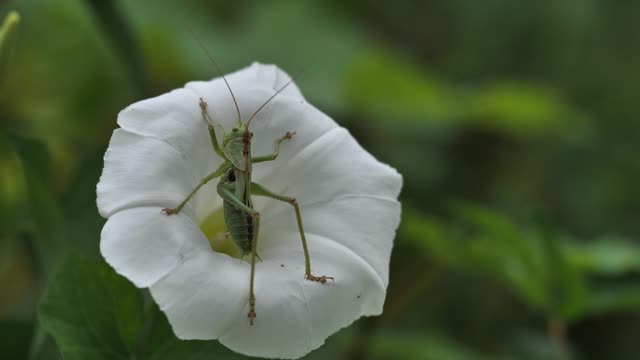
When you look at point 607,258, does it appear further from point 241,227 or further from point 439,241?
point 241,227

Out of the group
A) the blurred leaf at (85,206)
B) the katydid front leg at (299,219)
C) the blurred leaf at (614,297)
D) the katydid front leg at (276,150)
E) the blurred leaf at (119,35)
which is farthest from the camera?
the blurred leaf at (614,297)

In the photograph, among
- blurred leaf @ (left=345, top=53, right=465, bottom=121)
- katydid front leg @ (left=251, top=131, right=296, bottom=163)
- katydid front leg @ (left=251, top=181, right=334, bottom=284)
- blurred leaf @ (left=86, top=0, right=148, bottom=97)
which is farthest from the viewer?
blurred leaf @ (left=345, top=53, right=465, bottom=121)

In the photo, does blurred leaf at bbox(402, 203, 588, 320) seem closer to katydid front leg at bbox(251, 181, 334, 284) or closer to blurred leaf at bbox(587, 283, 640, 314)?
blurred leaf at bbox(587, 283, 640, 314)

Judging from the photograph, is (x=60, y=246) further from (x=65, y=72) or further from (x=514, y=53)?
(x=514, y=53)

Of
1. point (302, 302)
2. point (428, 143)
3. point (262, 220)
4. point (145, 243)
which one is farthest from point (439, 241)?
point (428, 143)

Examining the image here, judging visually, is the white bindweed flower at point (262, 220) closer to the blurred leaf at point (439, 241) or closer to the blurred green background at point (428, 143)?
the blurred green background at point (428, 143)

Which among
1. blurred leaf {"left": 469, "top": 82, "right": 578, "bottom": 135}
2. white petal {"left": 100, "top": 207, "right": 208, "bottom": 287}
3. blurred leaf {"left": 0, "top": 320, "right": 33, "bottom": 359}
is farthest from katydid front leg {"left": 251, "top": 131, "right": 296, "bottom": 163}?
blurred leaf {"left": 469, "top": 82, "right": 578, "bottom": 135}

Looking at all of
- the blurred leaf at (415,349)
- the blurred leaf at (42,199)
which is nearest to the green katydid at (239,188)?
the blurred leaf at (42,199)
